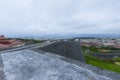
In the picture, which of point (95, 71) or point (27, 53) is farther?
point (27, 53)

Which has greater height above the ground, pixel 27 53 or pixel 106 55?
pixel 27 53

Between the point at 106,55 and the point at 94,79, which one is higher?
the point at 94,79

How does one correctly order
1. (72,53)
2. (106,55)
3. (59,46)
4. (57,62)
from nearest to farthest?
1. (57,62)
2. (59,46)
3. (72,53)
4. (106,55)

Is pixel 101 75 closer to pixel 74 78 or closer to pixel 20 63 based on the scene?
pixel 74 78

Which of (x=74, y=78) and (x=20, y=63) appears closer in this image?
(x=74, y=78)

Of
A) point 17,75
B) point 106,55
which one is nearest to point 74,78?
point 17,75

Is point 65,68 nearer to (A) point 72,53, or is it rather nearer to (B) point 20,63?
(B) point 20,63

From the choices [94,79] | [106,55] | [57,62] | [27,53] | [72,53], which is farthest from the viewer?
[106,55]

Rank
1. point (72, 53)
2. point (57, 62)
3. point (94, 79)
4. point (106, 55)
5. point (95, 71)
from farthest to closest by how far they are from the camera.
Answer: point (106, 55)
point (72, 53)
point (57, 62)
point (95, 71)
point (94, 79)

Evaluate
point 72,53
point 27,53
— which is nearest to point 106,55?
point 72,53
